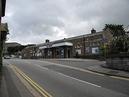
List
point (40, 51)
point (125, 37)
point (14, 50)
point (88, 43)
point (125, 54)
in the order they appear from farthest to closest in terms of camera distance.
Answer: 1. point (14, 50)
2. point (40, 51)
3. point (88, 43)
4. point (125, 37)
5. point (125, 54)

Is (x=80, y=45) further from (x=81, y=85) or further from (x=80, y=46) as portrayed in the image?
(x=81, y=85)

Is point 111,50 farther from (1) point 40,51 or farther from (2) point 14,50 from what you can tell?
(2) point 14,50

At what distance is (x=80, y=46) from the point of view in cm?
7525

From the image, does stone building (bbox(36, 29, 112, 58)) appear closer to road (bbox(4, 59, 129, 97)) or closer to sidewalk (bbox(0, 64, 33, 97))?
road (bbox(4, 59, 129, 97))

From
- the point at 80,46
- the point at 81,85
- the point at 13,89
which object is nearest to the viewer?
the point at 13,89

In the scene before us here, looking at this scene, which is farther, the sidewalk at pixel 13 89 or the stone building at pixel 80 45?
the stone building at pixel 80 45

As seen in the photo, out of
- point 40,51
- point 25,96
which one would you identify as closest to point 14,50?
point 40,51

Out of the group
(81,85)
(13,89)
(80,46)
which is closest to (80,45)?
(80,46)

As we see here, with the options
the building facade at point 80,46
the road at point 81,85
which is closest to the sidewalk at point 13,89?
the road at point 81,85

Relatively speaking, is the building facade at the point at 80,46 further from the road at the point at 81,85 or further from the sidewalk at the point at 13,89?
the sidewalk at the point at 13,89

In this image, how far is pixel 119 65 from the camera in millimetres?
28922

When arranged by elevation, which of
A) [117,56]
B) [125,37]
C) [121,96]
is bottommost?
[121,96]

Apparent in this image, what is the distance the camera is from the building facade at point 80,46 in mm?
66625

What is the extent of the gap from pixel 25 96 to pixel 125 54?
52.4ft
